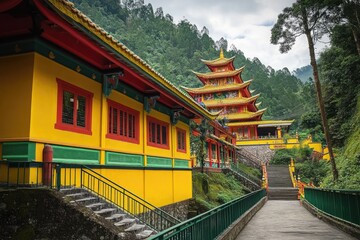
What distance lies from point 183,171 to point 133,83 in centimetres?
620

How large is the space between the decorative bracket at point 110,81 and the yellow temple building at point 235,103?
41.3 metres

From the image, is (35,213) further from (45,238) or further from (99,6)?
(99,6)

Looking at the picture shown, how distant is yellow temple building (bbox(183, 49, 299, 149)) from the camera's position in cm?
5302

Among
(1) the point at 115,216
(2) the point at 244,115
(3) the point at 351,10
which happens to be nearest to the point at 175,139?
(1) the point at 115,216

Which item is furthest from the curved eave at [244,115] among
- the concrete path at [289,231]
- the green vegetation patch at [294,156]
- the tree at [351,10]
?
the concrete path at [289,231]

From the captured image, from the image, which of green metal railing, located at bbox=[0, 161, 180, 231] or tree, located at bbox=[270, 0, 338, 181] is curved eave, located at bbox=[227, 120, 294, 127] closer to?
tree, located at bbox=[270, 0, 338, 181]

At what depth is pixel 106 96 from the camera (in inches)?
391

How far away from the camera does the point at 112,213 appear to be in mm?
7801

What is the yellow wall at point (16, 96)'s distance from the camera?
7.32 meters

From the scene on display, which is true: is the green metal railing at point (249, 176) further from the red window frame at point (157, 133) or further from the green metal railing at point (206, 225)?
the green metal railing at point (206, 225)

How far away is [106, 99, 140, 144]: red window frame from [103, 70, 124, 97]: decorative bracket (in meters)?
0.35

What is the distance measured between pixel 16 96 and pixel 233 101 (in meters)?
48.7

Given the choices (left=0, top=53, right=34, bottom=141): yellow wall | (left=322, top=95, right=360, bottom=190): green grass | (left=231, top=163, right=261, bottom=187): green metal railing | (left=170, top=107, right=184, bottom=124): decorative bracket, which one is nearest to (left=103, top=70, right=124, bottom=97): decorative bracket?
(left=0, top=53, right=34, bottom=141): yellow wall

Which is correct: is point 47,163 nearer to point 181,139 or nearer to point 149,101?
point 149,101
